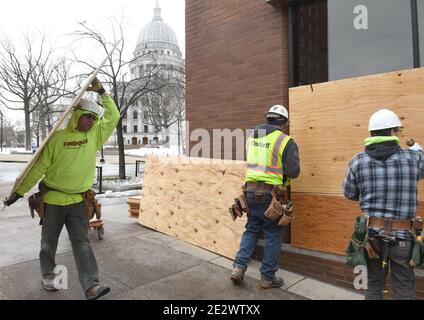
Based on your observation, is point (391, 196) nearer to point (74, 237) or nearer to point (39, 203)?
point (74, 237)

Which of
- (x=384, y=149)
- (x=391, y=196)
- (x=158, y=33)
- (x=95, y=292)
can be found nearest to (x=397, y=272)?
(x=391, y=196)

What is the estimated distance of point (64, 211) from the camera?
3.65 m

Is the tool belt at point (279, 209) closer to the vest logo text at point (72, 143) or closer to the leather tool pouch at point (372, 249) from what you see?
the leather tool pouch at point (372, 249)

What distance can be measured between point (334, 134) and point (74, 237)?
10.1ft

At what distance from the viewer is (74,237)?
365cm

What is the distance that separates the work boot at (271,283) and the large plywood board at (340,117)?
112 cm

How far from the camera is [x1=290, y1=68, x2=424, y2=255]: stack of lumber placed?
3623 mm

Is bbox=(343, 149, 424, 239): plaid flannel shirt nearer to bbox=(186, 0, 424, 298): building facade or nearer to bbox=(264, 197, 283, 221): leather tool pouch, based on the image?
bbox=(264, 197, 283, 221): leather tool pouch

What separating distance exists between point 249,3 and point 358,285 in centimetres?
403

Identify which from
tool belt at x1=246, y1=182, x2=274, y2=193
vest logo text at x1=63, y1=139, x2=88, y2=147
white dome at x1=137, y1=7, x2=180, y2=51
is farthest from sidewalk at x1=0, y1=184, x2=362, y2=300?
white dome at x1=137, y1=7, x2=180, y2=51

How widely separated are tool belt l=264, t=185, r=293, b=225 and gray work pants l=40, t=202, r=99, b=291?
1893 mm
